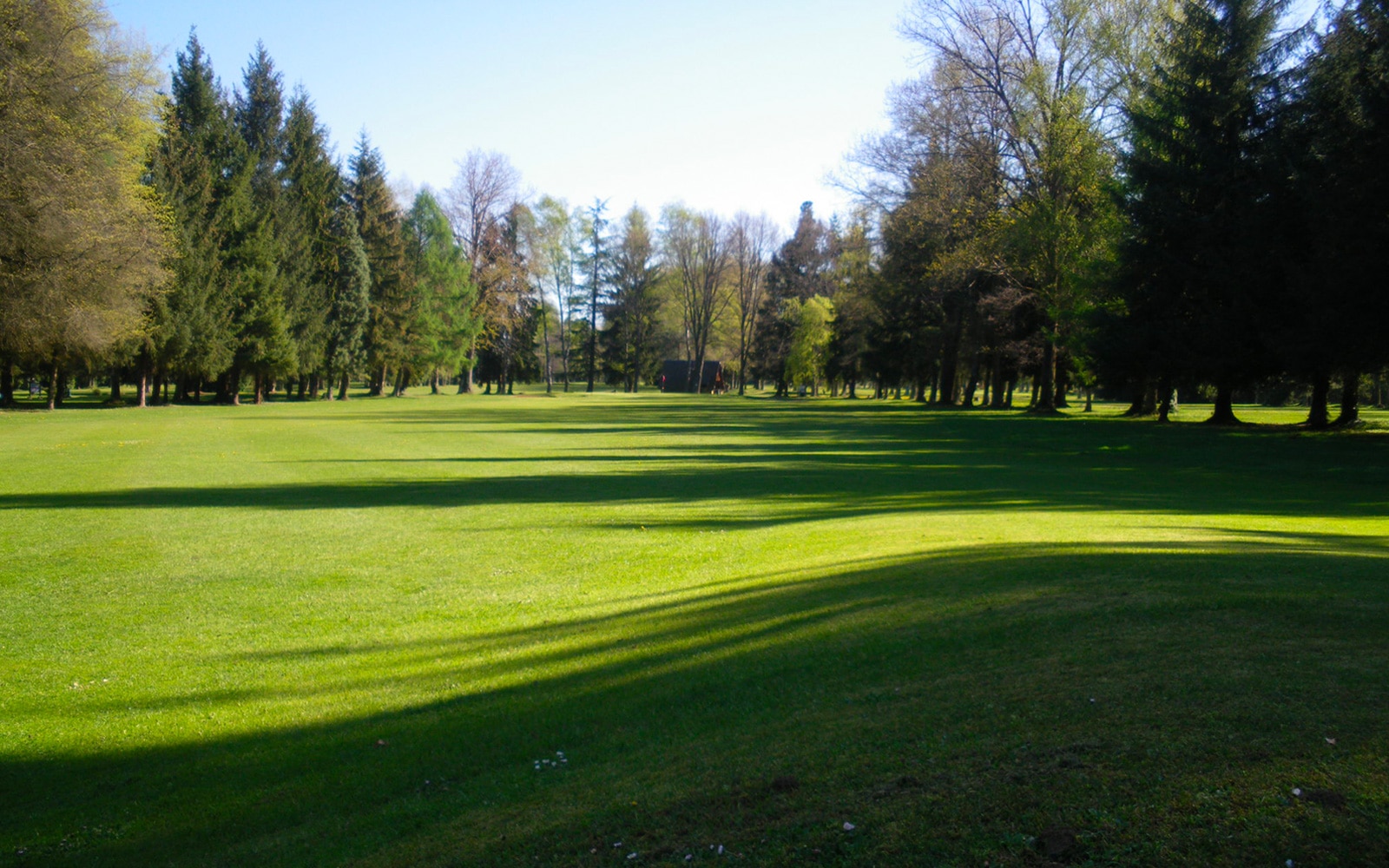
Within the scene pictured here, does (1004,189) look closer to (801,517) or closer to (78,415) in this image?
(801,517)

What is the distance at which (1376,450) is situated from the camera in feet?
78.9

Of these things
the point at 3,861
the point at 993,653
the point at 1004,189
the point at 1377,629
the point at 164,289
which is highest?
the point at 1004,189

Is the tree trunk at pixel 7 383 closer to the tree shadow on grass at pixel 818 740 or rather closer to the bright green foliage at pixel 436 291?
the bright green foliage at pixel 436 291

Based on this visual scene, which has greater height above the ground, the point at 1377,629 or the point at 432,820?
the point at 1377,629

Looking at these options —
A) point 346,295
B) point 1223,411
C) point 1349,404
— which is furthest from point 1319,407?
point 346,295

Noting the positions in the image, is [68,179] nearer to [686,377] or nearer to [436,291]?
[436,291]

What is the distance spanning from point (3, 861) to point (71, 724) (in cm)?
206

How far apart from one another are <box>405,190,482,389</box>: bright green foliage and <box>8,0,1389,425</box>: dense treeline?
26 cm

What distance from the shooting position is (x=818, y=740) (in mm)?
5133

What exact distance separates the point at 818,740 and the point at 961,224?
41.1 m

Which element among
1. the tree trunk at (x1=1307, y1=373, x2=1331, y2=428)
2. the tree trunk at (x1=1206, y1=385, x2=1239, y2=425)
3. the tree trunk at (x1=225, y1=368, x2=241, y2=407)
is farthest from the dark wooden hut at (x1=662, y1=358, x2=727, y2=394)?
the tree trunk at (x1=1307, y1=373, x2=1331, y2=428)

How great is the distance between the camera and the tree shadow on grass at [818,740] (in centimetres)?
374

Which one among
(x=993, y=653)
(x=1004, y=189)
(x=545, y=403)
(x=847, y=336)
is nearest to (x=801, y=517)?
(x=993, y=653)

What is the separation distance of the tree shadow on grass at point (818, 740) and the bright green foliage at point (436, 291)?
236 feet
